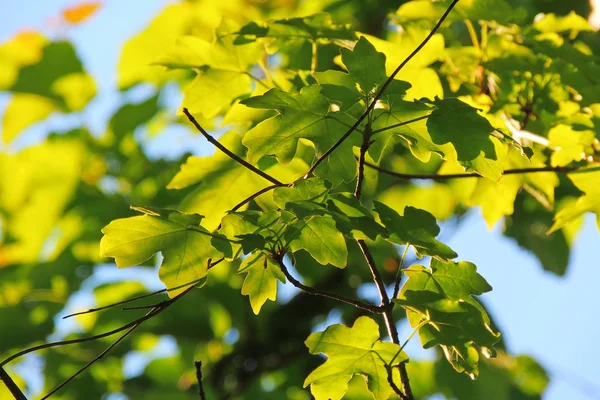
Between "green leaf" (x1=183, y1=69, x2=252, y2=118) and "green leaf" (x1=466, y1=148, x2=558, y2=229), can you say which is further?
"green leaf" (x1=466, y1=148, x2=558, y2=229)

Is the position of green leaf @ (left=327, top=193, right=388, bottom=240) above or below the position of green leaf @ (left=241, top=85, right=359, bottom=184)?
below

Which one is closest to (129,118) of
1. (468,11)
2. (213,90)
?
(213,90)

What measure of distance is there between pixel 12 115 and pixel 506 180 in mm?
2044

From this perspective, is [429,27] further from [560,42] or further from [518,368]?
[518,368]

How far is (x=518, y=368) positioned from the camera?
104 inches

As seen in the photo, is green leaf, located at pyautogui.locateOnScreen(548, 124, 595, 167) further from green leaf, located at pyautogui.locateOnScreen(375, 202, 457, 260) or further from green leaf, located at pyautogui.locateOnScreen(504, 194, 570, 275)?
green leaf, located at pyautogui.locateOnScreen(504, 194, 570, 275)

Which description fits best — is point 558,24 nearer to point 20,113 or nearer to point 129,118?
point 129,118

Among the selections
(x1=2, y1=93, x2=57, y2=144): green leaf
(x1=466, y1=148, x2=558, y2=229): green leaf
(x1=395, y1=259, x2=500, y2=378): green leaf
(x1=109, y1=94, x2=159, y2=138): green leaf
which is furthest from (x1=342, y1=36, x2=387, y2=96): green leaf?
(x1=2, y1=93, x2=57, y2=144): green leaf

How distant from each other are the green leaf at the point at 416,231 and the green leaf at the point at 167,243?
0.24 metres

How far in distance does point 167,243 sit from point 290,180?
0.44 m

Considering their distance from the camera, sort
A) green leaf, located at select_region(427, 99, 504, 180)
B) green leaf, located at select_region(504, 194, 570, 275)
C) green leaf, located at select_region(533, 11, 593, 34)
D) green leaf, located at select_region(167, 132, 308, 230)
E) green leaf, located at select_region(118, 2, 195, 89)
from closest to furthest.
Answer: green leaf, located at select_region(427, 99, 504, 180), green leaf, located at select_region(167, 132, 308, 230), green leaf, located at select_region(533, 11, 593, 34), green leaf, located at select_region(504, 194, 570, 275), green leaf, located at select_region(118, 2, 195, 89)

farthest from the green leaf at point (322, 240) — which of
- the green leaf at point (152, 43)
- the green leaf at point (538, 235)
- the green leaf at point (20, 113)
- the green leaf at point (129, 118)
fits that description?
the green leaf at point (20, 113)

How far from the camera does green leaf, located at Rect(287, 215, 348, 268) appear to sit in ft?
3.14

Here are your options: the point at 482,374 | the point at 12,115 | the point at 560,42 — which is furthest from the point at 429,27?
the point at 12,115
